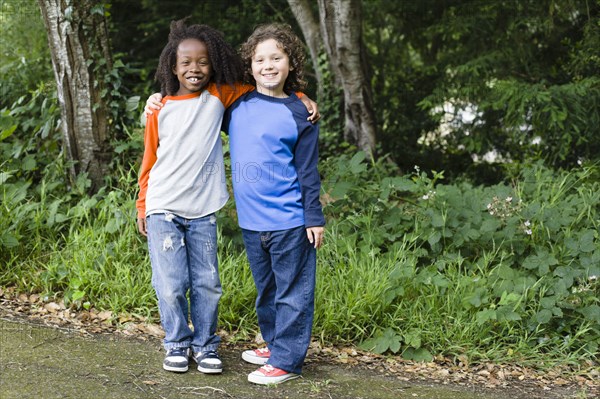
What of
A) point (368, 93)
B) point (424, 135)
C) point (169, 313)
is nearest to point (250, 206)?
point (169, 313)

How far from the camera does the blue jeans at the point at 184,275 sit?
3318 millimetres

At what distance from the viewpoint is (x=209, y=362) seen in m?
3.41

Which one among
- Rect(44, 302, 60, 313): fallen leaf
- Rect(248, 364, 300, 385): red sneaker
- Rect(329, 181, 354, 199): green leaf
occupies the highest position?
Rect(329, 181, 354, 199): green leaf

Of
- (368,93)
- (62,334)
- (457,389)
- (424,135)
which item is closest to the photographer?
(457,389)

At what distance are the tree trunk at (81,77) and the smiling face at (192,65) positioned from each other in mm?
2021

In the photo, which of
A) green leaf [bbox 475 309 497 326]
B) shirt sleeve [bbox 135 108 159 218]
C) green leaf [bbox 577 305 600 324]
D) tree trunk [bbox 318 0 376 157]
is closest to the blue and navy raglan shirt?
shirt sleeve [bbox 135 108 159 218]

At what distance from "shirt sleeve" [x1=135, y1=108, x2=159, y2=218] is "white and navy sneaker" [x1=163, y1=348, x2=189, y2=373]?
2.31 ft

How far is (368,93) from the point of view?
23.1 feet

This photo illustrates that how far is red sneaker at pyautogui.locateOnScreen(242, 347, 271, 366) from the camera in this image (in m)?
3.64

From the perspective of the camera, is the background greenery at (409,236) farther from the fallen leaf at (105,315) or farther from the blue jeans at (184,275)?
the blue jeans at (184,275)

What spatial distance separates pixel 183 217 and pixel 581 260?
265 cm

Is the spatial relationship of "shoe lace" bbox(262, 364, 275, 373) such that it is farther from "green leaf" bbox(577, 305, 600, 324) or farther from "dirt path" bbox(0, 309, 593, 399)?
"green leaf" bbox(577, 305, 600, 324)

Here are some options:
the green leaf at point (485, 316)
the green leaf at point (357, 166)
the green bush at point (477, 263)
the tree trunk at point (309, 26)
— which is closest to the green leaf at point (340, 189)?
the green bush at point (477, 263)

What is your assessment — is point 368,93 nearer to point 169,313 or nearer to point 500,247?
point 500,247
